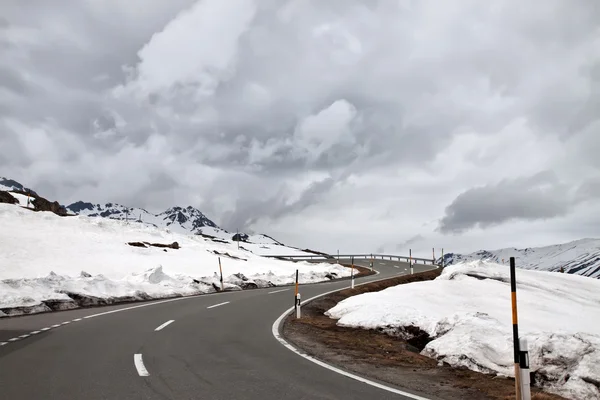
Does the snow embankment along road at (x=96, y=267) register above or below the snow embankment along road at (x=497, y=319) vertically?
above

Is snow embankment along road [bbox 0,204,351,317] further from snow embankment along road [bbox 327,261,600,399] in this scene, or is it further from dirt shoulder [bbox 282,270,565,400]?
snow embankment along road [bbox 327,261,600,399]

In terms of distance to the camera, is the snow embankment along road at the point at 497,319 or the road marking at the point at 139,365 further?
the snow embankment along road at the point at 497,319

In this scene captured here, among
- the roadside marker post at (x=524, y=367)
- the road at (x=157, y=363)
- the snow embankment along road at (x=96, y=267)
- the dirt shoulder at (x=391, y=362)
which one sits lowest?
the dirt shoulder at (x=391, y=362)

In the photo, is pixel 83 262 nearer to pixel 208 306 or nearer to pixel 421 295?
pixel 208 306

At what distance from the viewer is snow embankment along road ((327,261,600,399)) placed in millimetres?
9133

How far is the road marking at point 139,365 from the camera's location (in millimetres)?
8422

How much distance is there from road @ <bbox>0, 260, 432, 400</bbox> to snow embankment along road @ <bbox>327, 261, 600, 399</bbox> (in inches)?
143

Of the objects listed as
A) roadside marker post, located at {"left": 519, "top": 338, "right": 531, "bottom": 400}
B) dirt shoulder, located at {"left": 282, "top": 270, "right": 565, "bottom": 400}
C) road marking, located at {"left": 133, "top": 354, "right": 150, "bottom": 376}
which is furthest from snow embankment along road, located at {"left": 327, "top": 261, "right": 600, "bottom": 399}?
road marking, located at {"left": 133, "top": 354, "right": 150, "bottom": 376}

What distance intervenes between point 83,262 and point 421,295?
3190cm

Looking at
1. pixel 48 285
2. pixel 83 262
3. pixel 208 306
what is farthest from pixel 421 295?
pixel 83 262

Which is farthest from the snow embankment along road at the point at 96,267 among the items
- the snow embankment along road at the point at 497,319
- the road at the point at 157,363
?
the snow embankment along road at the point at 497,319

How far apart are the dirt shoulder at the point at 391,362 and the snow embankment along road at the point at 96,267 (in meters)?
11.6

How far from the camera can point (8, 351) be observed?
1062 cm

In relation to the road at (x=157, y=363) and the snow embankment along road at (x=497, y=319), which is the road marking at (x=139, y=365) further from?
the snow embankment along road at (x=497, y=319)
